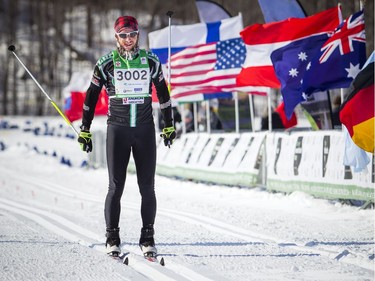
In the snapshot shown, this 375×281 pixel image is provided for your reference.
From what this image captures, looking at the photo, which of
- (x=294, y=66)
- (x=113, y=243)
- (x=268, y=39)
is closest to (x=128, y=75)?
(x=113, y=243)

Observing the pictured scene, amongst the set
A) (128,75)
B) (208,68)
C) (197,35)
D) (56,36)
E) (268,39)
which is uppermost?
(56,36)

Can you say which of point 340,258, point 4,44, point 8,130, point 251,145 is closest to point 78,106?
point 8,130

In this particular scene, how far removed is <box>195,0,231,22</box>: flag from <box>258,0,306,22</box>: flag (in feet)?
11.2

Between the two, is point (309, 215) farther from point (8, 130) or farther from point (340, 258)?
point (8, 130)

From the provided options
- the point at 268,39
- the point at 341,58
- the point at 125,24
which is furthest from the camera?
the point at 268,39

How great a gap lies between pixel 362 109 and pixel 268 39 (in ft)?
17.3

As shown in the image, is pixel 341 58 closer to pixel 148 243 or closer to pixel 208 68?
pixel 208 68

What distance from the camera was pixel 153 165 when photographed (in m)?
6.64

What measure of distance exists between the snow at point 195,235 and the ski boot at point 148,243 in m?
0.17

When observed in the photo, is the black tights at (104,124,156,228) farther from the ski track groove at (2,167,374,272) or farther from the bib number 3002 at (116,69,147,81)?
the ski track groove at (2,167,374,272)

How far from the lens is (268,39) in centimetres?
1292

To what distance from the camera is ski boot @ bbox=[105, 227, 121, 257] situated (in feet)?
21.0

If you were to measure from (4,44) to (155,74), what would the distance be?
181 ft

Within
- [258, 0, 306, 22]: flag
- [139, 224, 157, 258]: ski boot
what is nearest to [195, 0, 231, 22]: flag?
[258, 0, 306, 22]: flag
